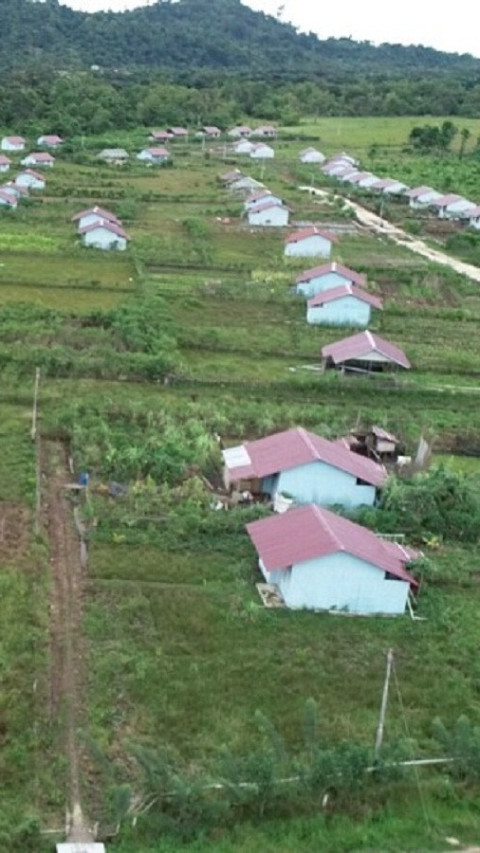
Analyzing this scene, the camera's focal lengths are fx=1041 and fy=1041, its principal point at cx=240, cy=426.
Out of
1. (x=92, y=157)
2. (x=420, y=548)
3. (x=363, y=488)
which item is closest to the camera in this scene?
(x=420, y=548)

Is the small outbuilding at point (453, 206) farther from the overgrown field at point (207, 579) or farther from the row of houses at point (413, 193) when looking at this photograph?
the overgrown field at point (207, 579)

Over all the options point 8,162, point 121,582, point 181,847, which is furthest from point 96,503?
point 8,162

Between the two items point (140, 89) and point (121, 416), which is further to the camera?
point (140, 89)

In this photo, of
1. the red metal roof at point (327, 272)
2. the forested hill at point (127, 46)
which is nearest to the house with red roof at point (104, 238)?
the red metal roof at point (327, 272)

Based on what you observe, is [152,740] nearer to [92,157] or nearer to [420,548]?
[420,548]

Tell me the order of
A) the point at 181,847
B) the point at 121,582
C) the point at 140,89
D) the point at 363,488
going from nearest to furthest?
the point at 181,847 < the point at 121,582 < the point at 363,488 < the point at 140,89

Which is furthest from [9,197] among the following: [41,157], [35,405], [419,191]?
[35,405]

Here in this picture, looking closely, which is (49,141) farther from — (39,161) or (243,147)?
(243,147)
